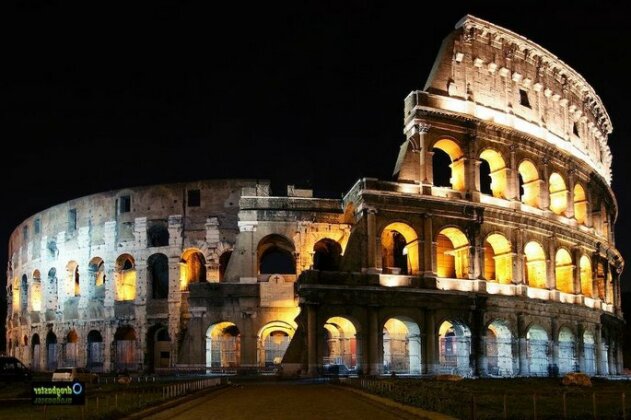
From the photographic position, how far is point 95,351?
4719 centimetres

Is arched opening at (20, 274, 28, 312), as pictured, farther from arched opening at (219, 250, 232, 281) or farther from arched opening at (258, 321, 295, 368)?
arched opening at (258, 321, 295, 368)

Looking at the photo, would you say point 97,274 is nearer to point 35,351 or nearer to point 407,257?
point 35,351

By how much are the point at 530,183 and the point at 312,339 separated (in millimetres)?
16305

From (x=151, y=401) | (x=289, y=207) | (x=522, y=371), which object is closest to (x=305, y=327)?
(x=289, y=207)

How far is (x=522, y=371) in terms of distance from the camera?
37.4m

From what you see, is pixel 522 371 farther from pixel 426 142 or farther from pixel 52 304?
pixel 52 304

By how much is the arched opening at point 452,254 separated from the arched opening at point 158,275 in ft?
54.1

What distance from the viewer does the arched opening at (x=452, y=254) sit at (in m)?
37.6

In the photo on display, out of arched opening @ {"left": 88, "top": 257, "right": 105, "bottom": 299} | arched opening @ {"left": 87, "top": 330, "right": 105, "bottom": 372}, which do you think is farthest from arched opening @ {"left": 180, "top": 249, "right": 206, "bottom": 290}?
arched opening @ {"left": 87, "top": 330, "right": 105, "bottom": 372}

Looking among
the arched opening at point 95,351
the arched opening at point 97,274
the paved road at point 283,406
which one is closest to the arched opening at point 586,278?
the paved road at point 283,406

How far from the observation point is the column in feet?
109

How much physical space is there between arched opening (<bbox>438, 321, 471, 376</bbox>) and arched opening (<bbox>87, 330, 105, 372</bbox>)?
21.5 meters

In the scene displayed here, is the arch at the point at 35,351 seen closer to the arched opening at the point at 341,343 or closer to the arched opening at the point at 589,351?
the arched opening at the point at 341,343

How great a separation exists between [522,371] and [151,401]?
2378 centimetres
